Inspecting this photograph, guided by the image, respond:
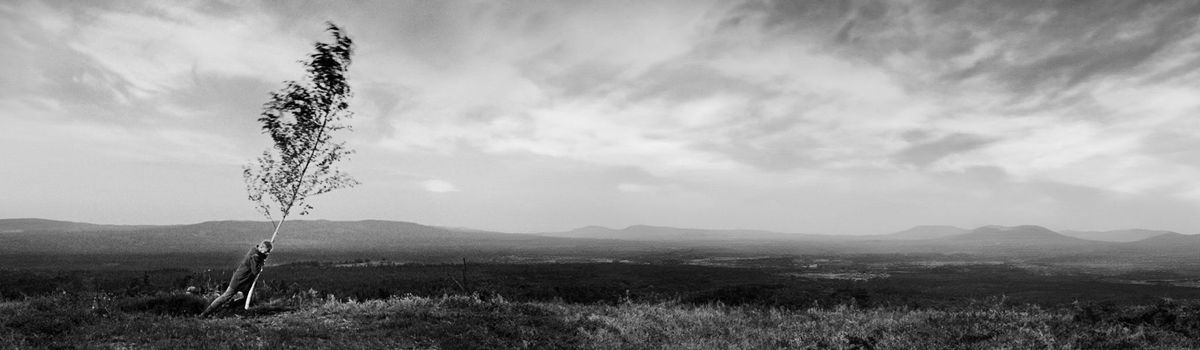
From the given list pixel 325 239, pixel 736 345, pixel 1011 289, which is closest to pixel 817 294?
pixel 1011 289

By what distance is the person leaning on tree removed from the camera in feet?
57.7

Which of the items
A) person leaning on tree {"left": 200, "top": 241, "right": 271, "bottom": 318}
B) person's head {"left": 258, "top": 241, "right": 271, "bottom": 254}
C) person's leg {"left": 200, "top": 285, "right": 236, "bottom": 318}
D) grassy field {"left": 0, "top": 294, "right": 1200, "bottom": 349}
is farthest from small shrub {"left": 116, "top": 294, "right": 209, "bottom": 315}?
person's head {"left": 258, "top": 241, "right": 271, "bottom": 254}

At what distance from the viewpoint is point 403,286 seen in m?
45.2

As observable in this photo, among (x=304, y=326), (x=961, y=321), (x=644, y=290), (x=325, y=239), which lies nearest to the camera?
(x=304, y=326)

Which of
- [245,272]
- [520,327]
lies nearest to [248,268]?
[245,272]

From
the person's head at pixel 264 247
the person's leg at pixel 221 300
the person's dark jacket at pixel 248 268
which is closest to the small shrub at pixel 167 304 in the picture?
the person's leg at pixel 221 300

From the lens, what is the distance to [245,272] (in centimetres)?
1784

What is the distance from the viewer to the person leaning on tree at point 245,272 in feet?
57.7

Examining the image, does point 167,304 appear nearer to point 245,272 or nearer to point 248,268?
point 245,272

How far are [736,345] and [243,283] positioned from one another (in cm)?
1452

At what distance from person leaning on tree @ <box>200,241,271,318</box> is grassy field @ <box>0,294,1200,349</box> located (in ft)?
1.83

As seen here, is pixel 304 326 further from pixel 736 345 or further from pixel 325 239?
pixel 325 239

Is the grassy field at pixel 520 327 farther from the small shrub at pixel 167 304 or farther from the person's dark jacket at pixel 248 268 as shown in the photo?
the person's dark jacket at pixel 248 268

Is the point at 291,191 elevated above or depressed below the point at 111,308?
above
